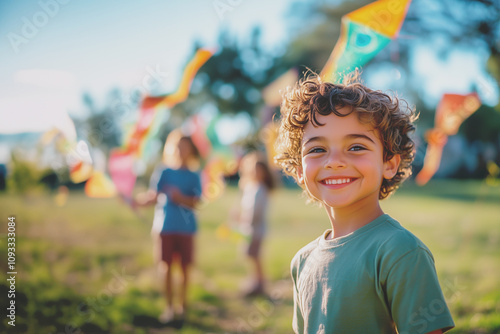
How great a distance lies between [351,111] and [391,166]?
221 millimetres

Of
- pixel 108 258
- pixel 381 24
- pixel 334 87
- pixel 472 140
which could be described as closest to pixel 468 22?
pixel 381 24

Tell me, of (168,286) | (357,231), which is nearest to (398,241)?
(357,231)

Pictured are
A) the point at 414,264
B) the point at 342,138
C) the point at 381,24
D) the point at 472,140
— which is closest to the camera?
the point at 414,264

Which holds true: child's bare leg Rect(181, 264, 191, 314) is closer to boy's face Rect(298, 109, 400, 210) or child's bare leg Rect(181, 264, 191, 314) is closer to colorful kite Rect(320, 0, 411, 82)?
colorful kite Rect(320, 0, 411, 82)

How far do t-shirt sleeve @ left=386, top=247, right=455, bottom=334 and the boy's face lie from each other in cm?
23

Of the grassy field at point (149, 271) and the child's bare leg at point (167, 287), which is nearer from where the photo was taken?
the grassy field at point (149, 271)

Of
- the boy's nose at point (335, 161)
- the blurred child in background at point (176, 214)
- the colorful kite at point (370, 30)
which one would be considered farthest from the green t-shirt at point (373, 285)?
the blurred child in background at point (176, 214)

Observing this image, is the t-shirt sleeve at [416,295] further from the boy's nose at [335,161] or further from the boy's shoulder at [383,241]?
the boy's nose at [335,161]

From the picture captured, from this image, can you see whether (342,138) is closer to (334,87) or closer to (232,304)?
(334,87)

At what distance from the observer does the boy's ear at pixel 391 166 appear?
4.10ft

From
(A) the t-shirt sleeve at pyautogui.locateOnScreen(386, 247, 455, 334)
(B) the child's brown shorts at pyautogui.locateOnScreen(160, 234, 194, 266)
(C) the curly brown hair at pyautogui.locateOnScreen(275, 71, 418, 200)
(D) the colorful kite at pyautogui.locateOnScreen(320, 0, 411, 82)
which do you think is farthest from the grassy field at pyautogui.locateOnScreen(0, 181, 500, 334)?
(A) the t-shirt sleeve at pyautogui.locateOnScreen(386, 247, 455, 334)

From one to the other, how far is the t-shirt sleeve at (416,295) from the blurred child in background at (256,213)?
3.00 m

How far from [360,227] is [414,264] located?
21 centimetres

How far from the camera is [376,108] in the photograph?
118 centimetres
